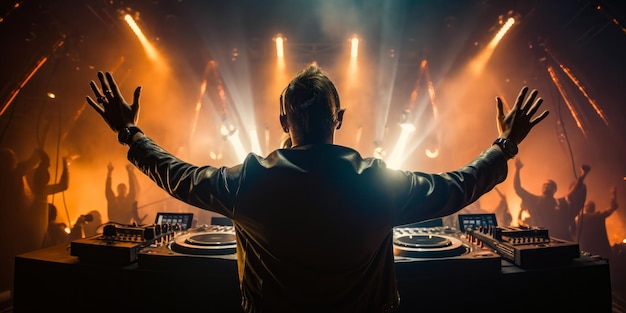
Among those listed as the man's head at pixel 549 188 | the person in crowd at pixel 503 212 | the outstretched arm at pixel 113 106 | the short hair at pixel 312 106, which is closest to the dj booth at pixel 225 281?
the outstretched arm at pixel 113 106

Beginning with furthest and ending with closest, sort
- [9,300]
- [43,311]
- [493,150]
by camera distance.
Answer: [9,300]
[43,311]
[493,150]

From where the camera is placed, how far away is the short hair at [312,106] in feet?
3.68

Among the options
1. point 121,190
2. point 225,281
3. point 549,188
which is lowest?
point 225,281

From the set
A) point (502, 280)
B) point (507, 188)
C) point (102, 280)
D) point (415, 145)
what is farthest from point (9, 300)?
point (507, 188)

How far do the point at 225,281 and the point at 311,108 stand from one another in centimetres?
106

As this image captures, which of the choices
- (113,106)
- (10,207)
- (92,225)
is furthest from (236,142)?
(113,106)

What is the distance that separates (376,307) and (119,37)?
7.28m

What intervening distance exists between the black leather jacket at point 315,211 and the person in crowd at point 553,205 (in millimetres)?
5782

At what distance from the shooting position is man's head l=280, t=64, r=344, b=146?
1124mm

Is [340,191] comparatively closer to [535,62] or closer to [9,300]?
[9,300]

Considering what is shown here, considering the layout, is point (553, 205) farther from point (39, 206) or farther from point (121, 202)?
point (39, 206)

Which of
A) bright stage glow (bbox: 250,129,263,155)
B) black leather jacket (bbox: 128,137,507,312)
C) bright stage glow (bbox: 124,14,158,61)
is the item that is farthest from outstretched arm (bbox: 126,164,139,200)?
black leather jacket (bbox: 128,137,507,312)

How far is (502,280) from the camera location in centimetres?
164

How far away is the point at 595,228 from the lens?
4984 millimetres
